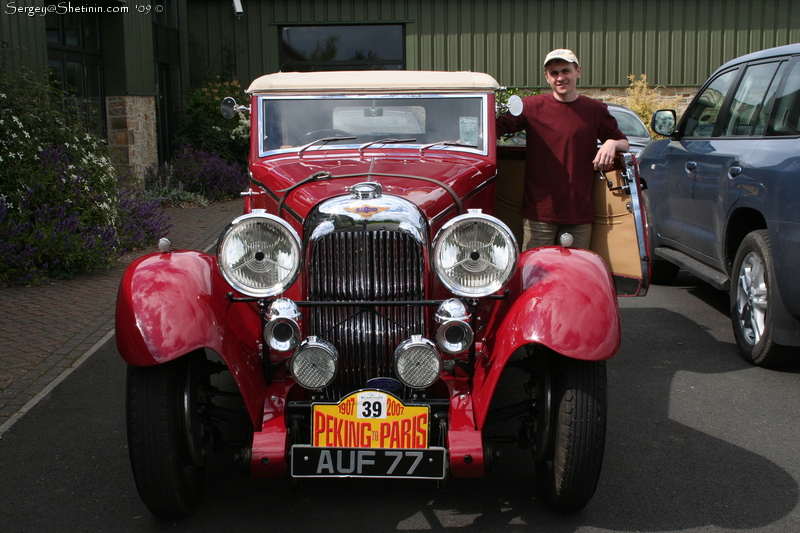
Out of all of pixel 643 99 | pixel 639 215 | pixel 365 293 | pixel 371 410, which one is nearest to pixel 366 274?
pixel 365 293

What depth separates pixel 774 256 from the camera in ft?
15.9

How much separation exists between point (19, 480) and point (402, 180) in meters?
2.16

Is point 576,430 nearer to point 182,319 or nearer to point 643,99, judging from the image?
point 182,319

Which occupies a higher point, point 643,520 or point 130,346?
point 130,346

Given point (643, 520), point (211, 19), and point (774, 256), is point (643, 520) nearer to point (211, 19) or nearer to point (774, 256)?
point (774, 256)

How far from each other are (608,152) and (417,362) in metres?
1.98

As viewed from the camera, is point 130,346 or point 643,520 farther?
point 643,520

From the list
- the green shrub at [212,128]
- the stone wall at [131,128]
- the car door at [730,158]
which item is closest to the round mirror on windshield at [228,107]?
the car door at [730,158]

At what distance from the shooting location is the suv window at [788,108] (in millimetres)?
5012

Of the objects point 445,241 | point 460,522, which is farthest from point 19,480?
point 445,241

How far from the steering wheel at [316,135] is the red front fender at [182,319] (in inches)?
46.9

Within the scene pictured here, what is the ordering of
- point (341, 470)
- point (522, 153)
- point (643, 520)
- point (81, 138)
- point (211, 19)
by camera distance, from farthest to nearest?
point (211, 19) → point (81, 138) → point (522, 153) → point (643, 520) → point (341, 470)

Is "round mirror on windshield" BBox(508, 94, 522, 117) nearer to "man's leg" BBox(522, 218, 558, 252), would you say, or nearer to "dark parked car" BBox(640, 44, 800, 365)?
"man's leg" BBox(522, 218, 558, 252)

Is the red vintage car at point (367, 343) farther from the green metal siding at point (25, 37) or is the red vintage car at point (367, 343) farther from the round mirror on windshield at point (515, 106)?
the green metal siding at point (25, 37)
